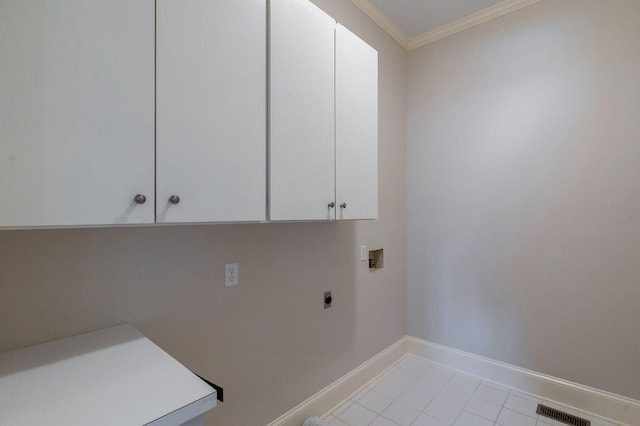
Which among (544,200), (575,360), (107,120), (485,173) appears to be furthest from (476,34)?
(107,120)

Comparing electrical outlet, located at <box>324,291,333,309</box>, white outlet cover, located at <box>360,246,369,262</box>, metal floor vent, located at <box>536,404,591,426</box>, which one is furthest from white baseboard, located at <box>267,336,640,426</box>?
white outlet cover, located at <box>360,246,369,262</box>

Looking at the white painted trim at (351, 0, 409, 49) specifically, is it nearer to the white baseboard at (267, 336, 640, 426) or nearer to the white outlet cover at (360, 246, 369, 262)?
the white outlet cover at (360, 246, 369, 262)

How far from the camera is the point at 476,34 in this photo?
2.45 meters

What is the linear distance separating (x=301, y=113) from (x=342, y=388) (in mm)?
1876

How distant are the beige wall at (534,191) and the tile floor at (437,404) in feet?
0.87

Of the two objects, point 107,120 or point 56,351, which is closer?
point 107,120

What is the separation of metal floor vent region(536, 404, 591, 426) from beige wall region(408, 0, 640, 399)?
0.79ft

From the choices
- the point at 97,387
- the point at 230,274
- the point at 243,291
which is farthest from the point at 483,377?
the point at 97,387

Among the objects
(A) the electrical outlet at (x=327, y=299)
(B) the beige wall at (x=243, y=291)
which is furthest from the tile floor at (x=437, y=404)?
(A) the electrical outlet at (x=327, y=299)

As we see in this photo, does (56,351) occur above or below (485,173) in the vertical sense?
below

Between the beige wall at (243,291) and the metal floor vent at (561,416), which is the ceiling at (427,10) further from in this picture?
the metal floor vent at (561,416)

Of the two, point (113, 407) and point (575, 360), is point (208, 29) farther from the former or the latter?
point (575, 360)

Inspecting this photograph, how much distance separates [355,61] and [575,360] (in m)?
2.46

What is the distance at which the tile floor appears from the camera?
192 cm
